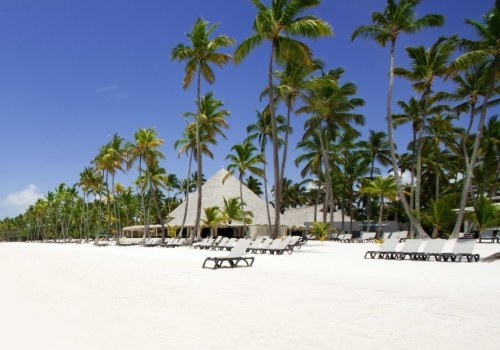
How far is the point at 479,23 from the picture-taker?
23.2 meters

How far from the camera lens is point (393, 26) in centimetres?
2828

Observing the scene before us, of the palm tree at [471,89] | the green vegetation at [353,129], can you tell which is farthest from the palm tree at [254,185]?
the palm tree at [471,89]

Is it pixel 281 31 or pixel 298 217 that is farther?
pixel 298 217

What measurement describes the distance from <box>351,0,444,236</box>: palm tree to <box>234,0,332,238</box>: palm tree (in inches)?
132

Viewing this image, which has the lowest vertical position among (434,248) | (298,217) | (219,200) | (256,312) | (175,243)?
(175,243)

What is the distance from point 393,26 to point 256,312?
2545 centimetres

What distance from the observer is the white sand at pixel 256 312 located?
17.4ft

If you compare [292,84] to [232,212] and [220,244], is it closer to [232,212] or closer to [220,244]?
[220,244]

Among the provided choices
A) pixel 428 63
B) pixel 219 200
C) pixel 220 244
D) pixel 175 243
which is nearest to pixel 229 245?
pixel 220 244

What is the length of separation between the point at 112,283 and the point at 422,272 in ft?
26.2

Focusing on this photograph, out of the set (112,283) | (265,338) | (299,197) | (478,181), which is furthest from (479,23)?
(299,197)

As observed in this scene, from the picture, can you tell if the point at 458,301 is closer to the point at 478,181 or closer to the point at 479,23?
the point at 479,23

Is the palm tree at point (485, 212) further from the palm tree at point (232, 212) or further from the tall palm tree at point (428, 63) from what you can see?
the palm tree at point (232, 212)

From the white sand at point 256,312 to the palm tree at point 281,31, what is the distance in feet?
56.3
